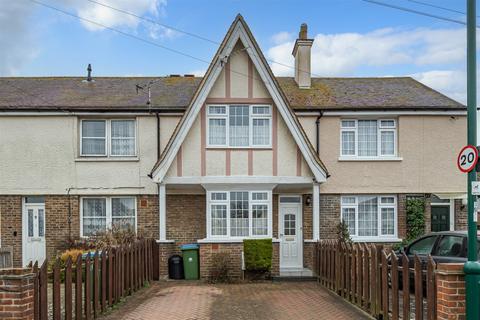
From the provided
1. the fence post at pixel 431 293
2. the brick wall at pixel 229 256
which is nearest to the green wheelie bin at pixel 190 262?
the brick wall at pixel 229 256

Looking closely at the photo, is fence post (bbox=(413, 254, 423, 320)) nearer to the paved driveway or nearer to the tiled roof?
the paved driveway

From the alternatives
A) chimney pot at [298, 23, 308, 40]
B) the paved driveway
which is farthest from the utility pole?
chimney pot at [298, 23, 308, 40]

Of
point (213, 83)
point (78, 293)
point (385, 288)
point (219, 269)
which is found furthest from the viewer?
point (213, 83)

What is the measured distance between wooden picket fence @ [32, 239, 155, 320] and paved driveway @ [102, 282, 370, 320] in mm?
347

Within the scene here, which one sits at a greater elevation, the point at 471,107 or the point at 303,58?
the point at 303,58

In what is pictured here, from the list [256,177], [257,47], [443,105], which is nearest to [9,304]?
[256,177]

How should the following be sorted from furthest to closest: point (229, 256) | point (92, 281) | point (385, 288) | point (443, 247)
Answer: point (229, 256) < point (443, 247) < point (92, 281) < point (385, 288)

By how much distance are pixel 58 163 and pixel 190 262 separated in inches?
236

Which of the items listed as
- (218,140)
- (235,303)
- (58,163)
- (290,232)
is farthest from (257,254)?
(58,163)

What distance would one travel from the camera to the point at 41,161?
1694cm

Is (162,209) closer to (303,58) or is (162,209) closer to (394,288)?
(303,58)

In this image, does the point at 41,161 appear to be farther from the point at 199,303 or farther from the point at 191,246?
the point at 199,303

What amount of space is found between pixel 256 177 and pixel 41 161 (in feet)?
25.3

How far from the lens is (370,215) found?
17.4 metres
